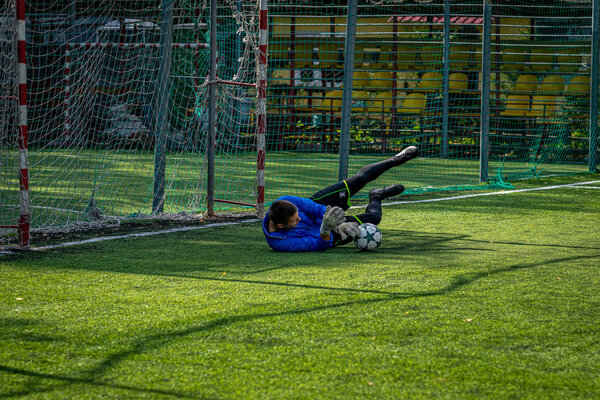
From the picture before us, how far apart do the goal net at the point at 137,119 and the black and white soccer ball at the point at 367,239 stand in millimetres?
2778

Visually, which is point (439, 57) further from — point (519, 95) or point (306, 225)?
point (306, 225)

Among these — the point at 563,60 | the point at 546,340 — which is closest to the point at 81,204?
the point at 546,340

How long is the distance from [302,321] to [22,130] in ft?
11.2

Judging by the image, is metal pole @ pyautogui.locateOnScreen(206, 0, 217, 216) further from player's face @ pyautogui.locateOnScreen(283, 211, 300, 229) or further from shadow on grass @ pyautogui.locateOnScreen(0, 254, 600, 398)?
shadow on grass @ pyautogui.locateOnScreen(0, 254, 600, 398)

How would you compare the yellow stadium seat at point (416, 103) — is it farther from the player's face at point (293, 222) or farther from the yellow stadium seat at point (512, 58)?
the player's face at point (293, 222)

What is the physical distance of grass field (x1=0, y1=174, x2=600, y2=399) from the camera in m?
2.97

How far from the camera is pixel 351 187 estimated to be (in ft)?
23.5

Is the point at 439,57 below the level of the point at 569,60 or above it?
above

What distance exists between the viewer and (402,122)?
18.1m

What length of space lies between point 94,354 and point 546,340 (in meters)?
2.28

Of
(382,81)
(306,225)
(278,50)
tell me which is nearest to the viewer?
(306,225)

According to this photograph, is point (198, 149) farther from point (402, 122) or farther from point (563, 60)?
point (563, 60)

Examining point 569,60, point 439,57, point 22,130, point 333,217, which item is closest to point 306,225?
point 333,217

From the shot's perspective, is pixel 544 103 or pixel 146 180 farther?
pixel 544 103
